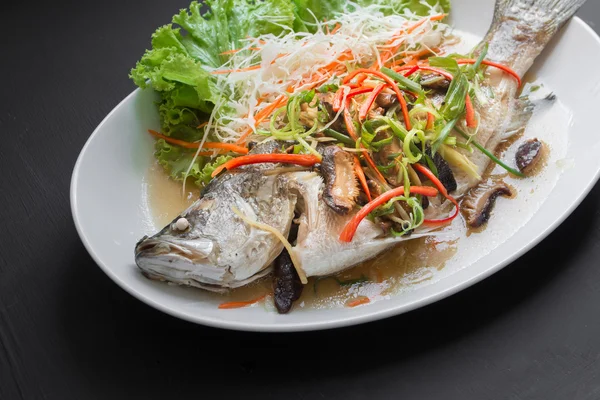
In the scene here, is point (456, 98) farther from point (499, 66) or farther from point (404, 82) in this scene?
point (499, 66)

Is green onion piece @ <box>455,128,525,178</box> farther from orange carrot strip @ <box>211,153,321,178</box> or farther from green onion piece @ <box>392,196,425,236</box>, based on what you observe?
orange carrot strip @ <box>211,153,321,178</box>

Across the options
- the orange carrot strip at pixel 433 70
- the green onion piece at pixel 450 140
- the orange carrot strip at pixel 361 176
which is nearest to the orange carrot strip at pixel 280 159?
the orange carrot strip at pixel 361 176

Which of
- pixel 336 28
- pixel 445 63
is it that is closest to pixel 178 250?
pixel 445 63

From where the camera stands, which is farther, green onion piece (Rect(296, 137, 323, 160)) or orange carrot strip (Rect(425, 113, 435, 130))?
orange carrot strip (Rect(425, 113, 435, 130))

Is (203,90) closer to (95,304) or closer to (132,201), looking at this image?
(132,201)

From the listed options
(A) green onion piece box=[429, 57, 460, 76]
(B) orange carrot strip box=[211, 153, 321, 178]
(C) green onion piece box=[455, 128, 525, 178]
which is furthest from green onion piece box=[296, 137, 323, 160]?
(A) green onion piece box=[429, 57, 460, 76]
